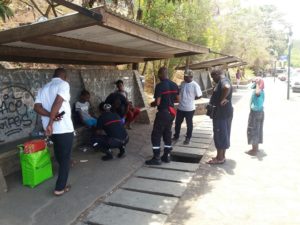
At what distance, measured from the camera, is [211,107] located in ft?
20.6

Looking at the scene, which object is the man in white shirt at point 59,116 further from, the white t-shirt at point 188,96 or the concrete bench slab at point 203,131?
the concrete bench slab at point 203,131

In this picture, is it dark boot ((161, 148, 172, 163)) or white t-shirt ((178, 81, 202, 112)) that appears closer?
dark boot ((161, 148, 172, 163))

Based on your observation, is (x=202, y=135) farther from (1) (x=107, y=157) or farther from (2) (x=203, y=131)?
(1) (x=107, y=157)

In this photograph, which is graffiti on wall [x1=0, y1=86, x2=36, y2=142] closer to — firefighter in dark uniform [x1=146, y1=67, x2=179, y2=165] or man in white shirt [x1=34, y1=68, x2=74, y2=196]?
man in white shirt [x1=34, y1=68, x2=74, y2=196]

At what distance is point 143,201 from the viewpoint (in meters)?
4.55

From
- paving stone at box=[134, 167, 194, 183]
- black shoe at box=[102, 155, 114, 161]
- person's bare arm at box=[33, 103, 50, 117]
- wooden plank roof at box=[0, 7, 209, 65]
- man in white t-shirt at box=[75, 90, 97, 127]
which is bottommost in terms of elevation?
paving stone at box=[134, 167, 194, 183]

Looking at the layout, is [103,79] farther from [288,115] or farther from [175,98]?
[288,115]

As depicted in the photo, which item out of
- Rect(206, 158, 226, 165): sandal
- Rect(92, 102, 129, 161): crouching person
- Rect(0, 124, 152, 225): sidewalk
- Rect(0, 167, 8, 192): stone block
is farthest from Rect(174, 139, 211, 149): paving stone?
Rect(0, 167, 8, 192): stone block

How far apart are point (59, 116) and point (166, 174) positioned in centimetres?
219

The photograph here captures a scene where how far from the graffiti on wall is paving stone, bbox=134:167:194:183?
7.97 feet

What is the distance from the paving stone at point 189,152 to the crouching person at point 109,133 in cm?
131

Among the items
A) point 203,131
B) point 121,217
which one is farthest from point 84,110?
point 121,217

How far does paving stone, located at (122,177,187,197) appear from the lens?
487cm

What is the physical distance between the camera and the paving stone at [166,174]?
5434 mm
